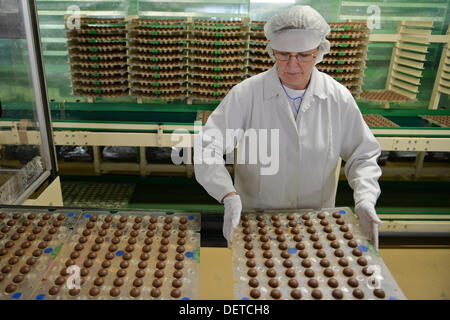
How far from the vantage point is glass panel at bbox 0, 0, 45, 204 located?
1923mm

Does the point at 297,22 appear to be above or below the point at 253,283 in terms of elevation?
above

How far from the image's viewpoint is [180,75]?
4070mm

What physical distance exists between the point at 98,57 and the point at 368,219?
3466 mm

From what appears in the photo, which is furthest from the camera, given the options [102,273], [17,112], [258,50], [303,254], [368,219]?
[258,50]

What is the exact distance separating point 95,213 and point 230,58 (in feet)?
9.05

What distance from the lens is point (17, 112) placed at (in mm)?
2201

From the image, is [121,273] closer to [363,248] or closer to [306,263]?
[306,263]

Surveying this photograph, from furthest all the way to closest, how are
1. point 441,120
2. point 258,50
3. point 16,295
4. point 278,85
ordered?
1. point 441,120
2. point 258,50
3. point 278,85
4. point 16,295

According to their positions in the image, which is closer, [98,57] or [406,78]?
[98,57]

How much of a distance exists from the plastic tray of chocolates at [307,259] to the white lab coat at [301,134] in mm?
311

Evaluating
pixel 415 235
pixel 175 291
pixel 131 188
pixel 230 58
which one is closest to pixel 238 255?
pixel 175 291

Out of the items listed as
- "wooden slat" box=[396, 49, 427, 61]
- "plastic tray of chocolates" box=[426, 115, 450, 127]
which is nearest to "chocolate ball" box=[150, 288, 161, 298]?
"plastic tray of chocolates" box=[426, 115, 450, 127]

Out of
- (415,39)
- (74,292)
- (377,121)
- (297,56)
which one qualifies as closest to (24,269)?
(74,292)
